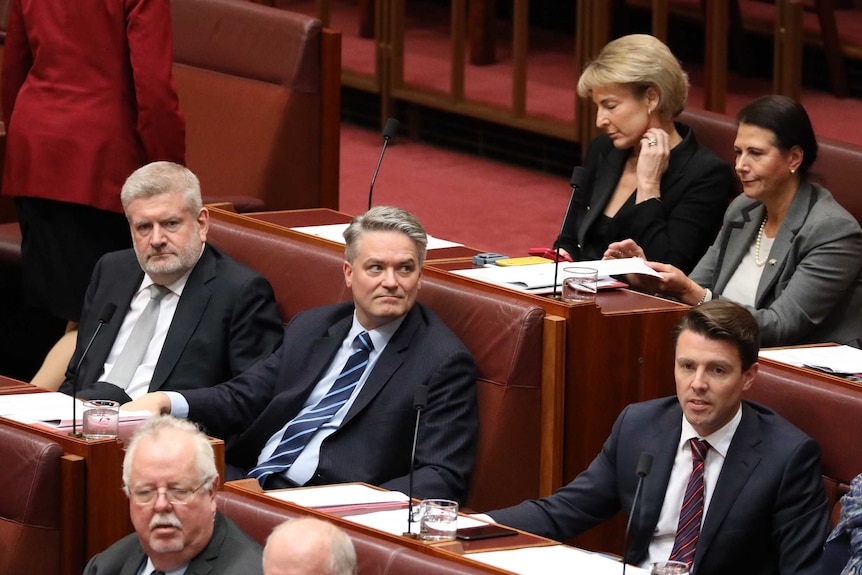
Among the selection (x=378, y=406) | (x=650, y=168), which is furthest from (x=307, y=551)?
(x=650, y=168)

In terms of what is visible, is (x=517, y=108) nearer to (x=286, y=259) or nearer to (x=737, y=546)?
(x=286, y=259)

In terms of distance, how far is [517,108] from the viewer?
21.9ft

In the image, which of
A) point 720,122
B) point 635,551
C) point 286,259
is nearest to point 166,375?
point 286,259

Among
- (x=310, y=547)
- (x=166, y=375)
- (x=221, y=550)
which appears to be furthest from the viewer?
(x=166, y=375)

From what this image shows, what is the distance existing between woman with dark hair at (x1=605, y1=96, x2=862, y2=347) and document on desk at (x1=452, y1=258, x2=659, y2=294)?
6 centimetres

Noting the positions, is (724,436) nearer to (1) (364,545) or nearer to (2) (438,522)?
(2) (438,522)

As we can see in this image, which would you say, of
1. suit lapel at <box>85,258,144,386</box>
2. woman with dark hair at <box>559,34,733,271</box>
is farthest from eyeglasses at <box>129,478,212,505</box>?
woman with dark hair at <box>559,34,733,271</box>

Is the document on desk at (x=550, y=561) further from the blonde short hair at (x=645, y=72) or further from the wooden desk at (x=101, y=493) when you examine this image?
the blonde short hair at (x=645, y=72)

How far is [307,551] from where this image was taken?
7.62 feet

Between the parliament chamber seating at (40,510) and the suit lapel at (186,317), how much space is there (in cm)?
70

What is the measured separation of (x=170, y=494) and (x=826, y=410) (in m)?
1.16

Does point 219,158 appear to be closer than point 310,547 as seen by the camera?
No

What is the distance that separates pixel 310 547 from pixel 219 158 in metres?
3.13

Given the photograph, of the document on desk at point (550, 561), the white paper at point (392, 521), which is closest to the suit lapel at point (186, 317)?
the white paper at point (392, 521)
